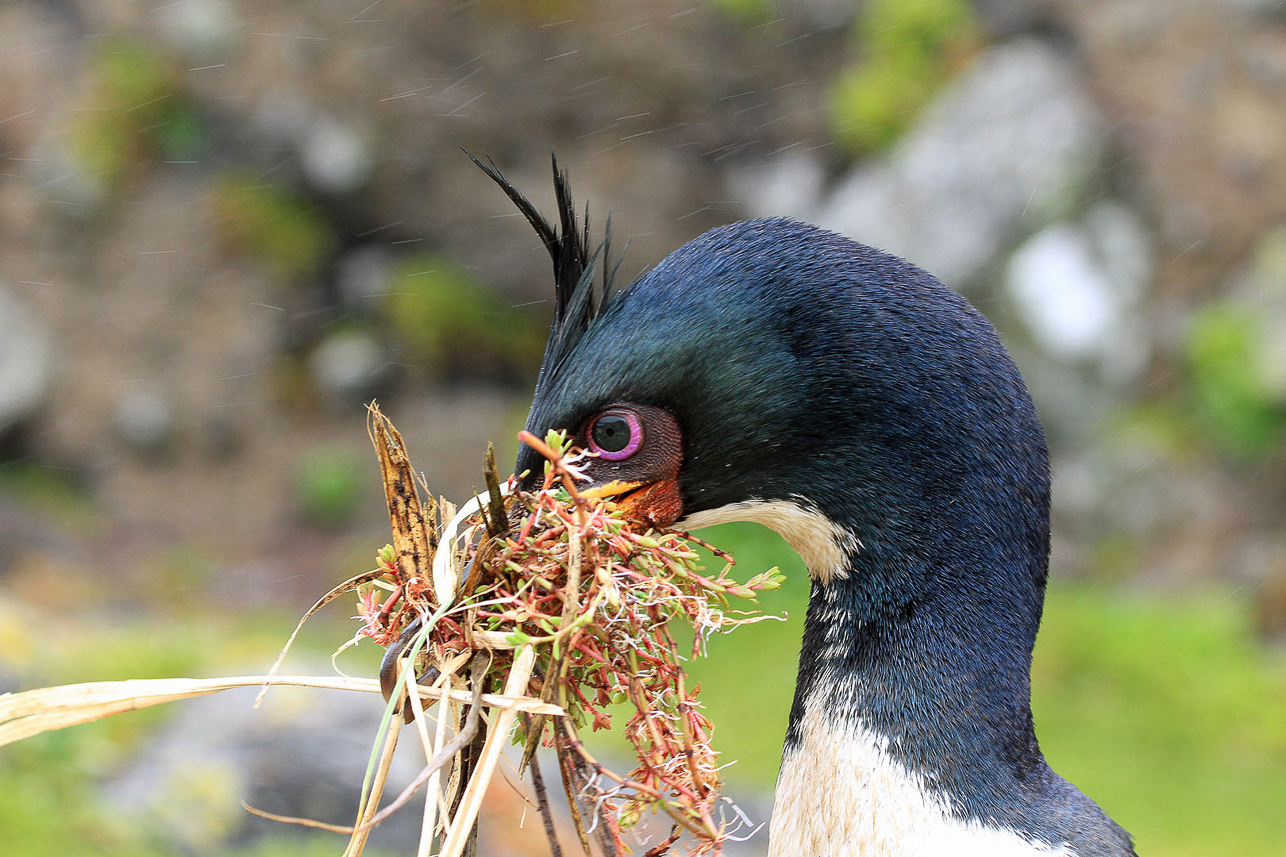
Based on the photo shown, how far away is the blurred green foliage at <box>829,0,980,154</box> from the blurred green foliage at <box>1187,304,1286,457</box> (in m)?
2.30

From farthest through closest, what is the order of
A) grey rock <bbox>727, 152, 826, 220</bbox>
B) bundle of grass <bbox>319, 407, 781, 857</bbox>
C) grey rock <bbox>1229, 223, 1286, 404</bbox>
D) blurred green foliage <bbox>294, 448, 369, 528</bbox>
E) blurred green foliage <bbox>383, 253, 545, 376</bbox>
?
blurred green foliage <bbox>383, 253, 545, 376</bbox> < blurred green foliage <bbox>294, 448, 369, 528</bbox> < grey rock <bbox>727, 152, 826, 220</bbox> < grey rock <bbox>1229, 223, 1286, 404</bbox> < bundle of grass <bbox>319, 407, 781, 857</bbox>

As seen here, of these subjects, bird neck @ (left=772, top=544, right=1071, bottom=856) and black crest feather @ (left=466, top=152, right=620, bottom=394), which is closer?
bird neck @ (left=772, top=544, right=1071, bottom=856)

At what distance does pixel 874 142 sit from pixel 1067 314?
1740 millimetres

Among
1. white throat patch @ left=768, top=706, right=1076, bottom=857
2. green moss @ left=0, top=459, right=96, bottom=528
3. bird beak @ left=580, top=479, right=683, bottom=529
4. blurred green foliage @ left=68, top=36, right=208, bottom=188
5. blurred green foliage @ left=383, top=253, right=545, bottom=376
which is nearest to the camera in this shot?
white throat patch @ left=768, top=706, right=1076, bottom=857

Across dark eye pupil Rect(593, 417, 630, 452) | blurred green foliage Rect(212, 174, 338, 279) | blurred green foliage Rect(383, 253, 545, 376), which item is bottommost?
dark eye pupil Rect(593, 417, 630, 452)

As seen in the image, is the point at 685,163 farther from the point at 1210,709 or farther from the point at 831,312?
the point at 831,312

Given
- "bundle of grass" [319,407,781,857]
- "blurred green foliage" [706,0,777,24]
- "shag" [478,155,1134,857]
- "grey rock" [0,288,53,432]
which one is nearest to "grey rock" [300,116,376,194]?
"grey rock" [0,288,53,432]

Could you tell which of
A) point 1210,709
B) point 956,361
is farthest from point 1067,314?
point 956,361

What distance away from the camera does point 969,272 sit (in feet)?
24.3

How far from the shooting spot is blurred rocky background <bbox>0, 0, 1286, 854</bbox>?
6.87 m

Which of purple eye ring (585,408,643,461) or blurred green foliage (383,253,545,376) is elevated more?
blurred green foliage (383,253,545,376)

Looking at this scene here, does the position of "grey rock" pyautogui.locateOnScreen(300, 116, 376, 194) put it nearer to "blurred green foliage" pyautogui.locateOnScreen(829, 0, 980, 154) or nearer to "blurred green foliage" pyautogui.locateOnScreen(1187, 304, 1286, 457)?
"blurred green foliage" pyautogui.locateOnScreen(829, 0, 980, 154)

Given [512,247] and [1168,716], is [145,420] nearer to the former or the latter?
[512,247]

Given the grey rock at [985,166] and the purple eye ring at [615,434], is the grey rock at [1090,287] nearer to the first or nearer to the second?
the grey rock at [985,166]
